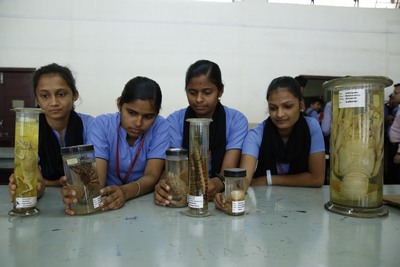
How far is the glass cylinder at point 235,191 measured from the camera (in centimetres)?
89

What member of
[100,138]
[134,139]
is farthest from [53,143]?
[134,139]

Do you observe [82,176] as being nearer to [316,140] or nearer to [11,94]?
[316,140]

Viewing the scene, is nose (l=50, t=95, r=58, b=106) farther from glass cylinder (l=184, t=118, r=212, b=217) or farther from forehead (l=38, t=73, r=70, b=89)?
glass cylinder (l=184, t=118, r=212, b=217)

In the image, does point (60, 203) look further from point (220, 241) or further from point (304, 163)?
point (304, 163)

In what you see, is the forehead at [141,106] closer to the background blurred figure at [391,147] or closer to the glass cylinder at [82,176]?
the glass cylinder at [82,176]

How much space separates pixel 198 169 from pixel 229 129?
0.62 metres

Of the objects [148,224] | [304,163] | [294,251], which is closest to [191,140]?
[148,224]

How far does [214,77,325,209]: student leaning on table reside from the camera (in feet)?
4.67

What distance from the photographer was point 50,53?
407cm

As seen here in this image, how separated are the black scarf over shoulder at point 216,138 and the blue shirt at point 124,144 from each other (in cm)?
10

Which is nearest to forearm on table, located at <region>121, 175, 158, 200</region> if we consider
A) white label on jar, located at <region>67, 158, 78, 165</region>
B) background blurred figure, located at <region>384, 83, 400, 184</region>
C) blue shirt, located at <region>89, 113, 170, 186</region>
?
blue shirt, located at <region>89, 113, 170, 186</region>

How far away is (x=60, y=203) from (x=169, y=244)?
55 centimetres

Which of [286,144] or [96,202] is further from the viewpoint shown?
[286,144]

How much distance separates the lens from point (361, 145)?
896 mm
